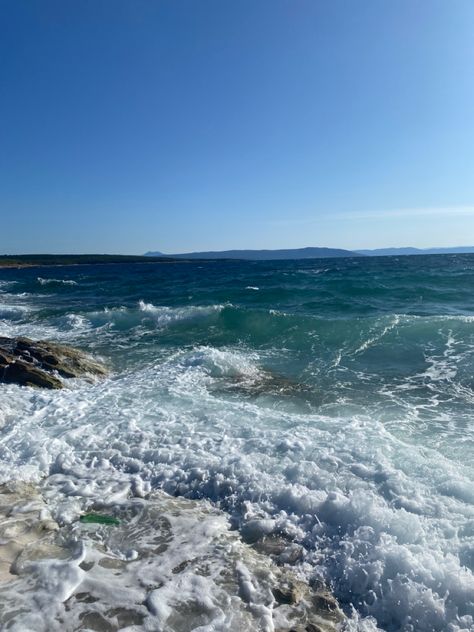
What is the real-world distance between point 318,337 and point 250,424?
28.3ft

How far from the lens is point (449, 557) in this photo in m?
4.20

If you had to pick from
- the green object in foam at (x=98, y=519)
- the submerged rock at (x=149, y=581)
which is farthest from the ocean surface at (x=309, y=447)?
the submerged rock at (x=149, y=581)

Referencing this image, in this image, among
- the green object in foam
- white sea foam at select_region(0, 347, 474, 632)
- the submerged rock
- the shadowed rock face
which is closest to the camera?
the submerged rock

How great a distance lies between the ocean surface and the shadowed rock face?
1.66ft

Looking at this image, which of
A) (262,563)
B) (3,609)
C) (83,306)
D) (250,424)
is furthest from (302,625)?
(83,306)

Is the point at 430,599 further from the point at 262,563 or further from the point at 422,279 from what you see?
the point at 422,279

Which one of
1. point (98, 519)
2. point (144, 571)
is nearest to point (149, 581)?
point (144, 571)

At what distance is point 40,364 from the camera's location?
1137 cm

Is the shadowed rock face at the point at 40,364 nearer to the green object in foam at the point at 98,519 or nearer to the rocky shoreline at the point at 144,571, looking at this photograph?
the rocky shoreline at the point at 144,571

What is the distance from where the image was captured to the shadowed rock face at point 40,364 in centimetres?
1002

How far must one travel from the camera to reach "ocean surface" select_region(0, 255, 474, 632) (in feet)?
13.7

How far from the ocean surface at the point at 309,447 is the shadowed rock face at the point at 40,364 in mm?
505

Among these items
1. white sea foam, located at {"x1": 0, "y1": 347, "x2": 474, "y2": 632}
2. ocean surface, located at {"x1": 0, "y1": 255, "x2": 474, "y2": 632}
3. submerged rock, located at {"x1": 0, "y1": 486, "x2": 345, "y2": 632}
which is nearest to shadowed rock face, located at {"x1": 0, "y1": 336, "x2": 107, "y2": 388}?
ocean surface, located at {"x1": 0, "y1": 255, "x2": 474, "y2": 632}

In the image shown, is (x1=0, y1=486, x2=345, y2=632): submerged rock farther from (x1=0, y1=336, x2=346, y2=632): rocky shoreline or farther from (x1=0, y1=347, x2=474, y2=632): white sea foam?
(x1=0, y1=347, x2=474, y2=632): white sea foam
